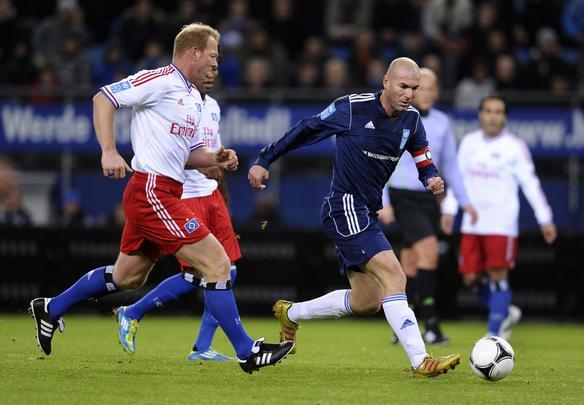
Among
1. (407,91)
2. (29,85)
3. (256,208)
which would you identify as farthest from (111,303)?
(407,91)

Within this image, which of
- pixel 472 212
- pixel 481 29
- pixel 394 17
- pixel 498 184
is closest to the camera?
pixel 472 212

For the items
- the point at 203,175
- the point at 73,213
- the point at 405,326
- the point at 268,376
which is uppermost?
the point at 203,175

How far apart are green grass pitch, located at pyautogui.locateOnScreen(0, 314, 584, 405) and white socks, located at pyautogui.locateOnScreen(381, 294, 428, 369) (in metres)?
0.21

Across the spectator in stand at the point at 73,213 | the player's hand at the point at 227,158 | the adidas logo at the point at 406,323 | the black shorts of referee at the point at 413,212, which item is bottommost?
the spectator in stand at the point at 73,213

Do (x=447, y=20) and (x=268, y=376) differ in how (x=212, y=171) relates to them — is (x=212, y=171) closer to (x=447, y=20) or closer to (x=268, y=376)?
(x=268, y=376)

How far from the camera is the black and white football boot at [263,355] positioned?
8289 mm

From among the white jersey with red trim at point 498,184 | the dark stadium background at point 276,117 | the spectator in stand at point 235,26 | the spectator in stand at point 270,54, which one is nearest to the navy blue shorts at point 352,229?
the white jersey with red trim at point 498,184

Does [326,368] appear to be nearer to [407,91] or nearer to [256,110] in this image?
[407,91]

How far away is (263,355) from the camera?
8297mm

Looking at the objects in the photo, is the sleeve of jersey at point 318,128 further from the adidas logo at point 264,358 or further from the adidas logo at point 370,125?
the adidas logo at point 264,358

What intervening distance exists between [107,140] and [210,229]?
Answer: 2111mm

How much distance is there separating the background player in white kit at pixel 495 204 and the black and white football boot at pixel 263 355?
472 cm

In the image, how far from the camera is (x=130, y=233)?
28.8 feet

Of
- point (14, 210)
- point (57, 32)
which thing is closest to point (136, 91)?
point (14, 210)
